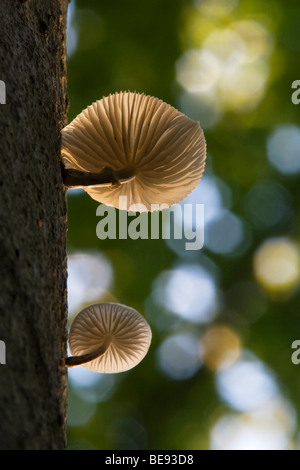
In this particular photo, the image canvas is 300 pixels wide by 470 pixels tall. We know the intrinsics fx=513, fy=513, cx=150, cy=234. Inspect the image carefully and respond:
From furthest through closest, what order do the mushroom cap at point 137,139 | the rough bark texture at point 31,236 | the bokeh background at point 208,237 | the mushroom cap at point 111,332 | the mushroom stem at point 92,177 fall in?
the bokeh background at point 208,237 → the mushroom cap at point 111,332 → the mushroom cap at point 137,139 → the mushroom stem at point 92,177 → the rough bark texture at point 31,236

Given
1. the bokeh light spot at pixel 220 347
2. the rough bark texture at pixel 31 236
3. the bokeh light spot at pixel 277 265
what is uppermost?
the bokeh light spot at pixel 277 265

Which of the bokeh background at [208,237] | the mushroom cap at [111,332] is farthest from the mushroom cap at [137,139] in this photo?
the bokeh background at [208,237]

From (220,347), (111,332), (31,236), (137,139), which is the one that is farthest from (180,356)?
(31,236)

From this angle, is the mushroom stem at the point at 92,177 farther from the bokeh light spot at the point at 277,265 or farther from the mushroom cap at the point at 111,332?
the bokeh light spot at the point at 277,265

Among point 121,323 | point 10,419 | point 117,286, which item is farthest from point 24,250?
point 117,286

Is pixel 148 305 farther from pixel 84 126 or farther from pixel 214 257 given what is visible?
pixel 84 126

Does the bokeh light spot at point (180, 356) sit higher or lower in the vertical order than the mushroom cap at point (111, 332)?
higher

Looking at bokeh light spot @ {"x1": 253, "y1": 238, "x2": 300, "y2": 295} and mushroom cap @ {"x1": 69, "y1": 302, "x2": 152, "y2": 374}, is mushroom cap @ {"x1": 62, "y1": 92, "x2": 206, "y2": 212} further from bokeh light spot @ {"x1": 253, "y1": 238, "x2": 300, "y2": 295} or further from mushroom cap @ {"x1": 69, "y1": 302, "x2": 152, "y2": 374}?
bokeh light spot @ {"x1": 253, "y1": 238, "x2": 300, "y2": 295}
